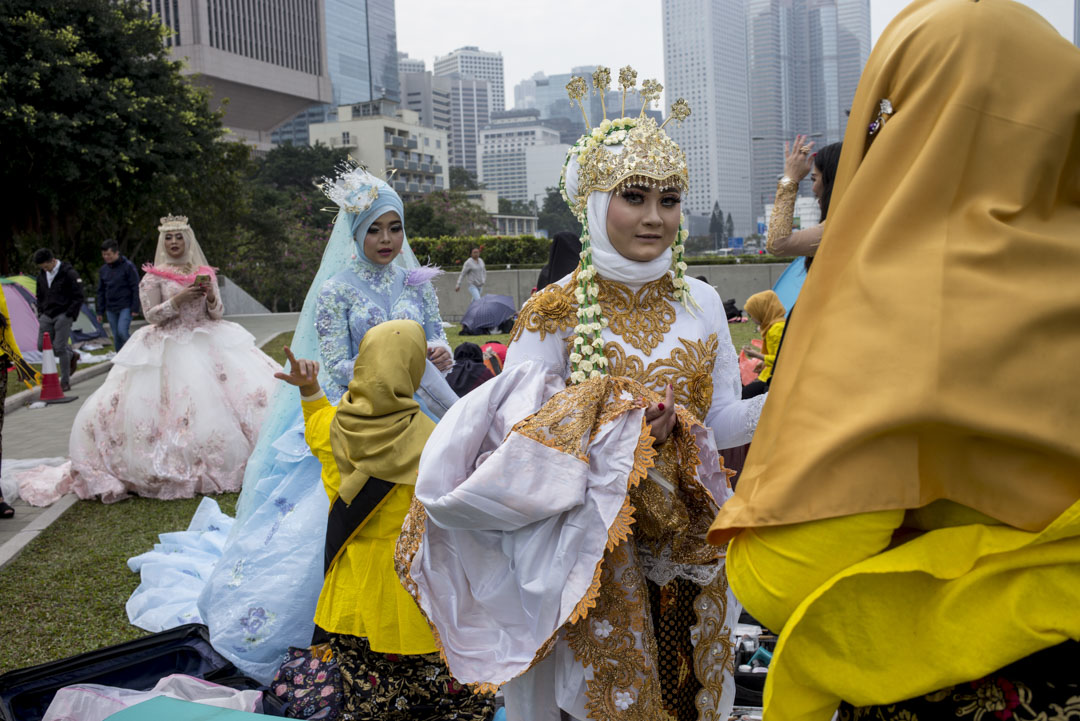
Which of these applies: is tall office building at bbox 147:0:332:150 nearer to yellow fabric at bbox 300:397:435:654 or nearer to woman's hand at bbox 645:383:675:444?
yellow fabric at bbox 300:397:435:654

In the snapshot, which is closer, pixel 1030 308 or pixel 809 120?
pixel 1030 308

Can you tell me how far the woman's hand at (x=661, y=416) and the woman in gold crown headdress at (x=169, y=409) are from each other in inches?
226

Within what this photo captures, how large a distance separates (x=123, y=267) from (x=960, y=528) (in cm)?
1318

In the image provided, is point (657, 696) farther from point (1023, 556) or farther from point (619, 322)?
point (1023, 556)

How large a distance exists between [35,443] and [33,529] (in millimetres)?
3357

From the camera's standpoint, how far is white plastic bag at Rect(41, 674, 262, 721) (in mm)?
3155

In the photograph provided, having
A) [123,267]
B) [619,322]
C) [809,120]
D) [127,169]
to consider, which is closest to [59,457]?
[123,267]

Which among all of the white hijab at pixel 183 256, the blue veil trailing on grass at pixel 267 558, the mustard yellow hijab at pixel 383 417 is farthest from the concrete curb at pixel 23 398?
the mustard yellow hijab at pixel 383 417

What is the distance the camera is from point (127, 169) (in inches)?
656

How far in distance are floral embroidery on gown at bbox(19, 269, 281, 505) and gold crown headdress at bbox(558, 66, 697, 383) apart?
17.9 ft

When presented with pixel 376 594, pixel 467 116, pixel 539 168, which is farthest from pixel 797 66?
pixel 467 116

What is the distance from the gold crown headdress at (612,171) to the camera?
2445mm

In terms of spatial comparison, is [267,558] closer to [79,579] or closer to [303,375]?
[303,375]

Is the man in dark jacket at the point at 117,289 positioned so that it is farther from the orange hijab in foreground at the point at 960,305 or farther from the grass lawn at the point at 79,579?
the orange hijab in foreground at the point at 960,305
